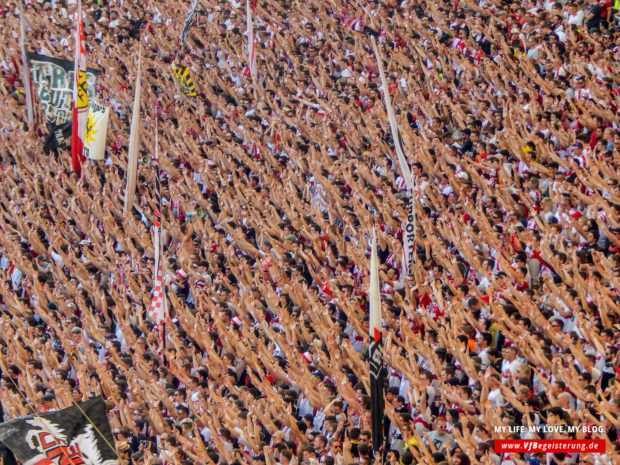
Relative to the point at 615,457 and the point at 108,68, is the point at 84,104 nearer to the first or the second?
the point at 108,68

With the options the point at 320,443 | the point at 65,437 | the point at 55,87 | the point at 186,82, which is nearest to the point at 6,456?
the point at 65,437

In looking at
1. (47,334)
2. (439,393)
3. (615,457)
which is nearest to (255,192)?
(47,334)

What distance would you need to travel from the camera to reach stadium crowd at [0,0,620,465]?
42.4 feet

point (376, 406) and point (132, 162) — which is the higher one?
point (132, 162)

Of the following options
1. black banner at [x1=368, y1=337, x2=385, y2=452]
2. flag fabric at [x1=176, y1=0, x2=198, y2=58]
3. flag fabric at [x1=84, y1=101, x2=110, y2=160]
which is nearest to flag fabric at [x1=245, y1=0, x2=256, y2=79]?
flag fabric at [x1=176, y1=0, x2=198, y2=58]

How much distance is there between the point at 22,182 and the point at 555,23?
8848 millimetres

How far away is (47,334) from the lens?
1769 cm

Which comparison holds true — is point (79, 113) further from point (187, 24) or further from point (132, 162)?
point (187, 24)

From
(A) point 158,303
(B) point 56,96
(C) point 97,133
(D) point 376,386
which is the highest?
(B) point 56,96

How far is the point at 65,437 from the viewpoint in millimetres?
11938

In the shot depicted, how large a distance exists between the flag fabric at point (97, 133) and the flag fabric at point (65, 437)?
368 inches

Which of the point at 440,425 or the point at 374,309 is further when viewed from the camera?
the point at 374,309

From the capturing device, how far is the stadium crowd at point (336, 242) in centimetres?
1291

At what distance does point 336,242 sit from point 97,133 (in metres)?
6.20
